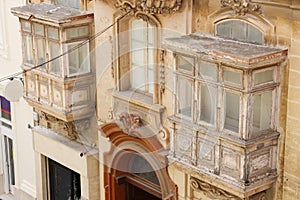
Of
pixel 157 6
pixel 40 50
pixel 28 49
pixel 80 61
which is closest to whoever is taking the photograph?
pixel 157 6

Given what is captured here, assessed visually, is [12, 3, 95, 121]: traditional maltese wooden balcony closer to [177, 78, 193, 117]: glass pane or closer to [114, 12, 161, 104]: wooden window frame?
[114, 12, 161, 104]: wooden window frame

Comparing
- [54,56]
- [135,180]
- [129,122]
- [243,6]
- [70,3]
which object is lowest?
Result: [135,180]

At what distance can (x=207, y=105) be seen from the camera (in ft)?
39.1

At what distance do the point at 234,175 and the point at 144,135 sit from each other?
9.01 ft

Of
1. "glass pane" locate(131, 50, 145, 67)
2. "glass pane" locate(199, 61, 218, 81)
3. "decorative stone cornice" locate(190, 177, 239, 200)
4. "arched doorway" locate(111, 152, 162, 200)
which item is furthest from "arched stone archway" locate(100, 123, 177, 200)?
"glass pane" locate(199, 61, 218, 81)

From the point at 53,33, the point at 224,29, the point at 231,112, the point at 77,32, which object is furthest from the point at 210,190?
the point at 53,33

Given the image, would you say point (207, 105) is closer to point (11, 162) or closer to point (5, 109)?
point (5, 109)

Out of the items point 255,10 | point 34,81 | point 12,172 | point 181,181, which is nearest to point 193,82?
point 255,10

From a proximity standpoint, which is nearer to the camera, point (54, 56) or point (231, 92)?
point (231, 92)

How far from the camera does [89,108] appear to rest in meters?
15.4

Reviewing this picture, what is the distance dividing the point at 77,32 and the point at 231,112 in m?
4.64

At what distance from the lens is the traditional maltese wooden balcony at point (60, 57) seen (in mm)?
14688

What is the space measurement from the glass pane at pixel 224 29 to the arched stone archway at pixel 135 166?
2678 millimetres

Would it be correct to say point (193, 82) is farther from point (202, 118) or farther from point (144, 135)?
point (144, 135)
